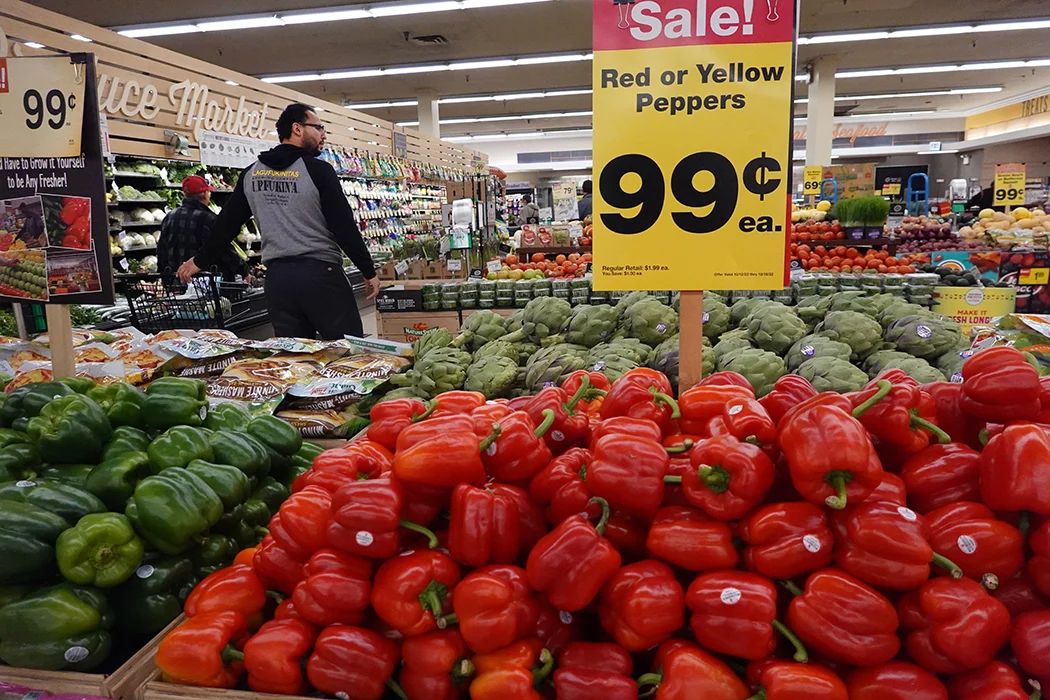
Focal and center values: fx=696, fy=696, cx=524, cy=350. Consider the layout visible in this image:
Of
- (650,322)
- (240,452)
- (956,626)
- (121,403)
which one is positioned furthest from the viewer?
(650,322)

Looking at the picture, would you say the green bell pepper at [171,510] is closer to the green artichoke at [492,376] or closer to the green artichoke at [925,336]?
the green artichoke at [492,376]

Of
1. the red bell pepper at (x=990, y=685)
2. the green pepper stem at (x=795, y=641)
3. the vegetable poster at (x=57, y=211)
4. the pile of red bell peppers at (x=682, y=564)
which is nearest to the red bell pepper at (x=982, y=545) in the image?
the pile of red bell peppers at (x=682, y=564)

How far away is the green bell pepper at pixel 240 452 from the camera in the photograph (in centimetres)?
164

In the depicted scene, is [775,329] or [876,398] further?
[775,329]

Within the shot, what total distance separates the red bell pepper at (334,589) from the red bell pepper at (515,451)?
0.91ft

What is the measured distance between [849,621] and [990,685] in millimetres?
202

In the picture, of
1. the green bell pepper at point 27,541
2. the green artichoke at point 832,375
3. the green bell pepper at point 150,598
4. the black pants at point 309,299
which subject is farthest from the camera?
the black pants at point 309,299

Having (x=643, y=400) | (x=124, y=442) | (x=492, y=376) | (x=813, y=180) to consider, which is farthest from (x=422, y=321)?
(x=813, y=180)

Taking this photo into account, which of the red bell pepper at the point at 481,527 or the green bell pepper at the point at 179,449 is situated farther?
the green bell pepper at the point at 179,449

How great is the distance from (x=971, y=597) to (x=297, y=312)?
3.84 meters

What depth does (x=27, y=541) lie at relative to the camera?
1.30 m

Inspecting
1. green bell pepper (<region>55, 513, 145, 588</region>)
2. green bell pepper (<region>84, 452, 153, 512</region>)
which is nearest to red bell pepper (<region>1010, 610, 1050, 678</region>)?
green bell pepper (<region>55, 513, 145, 588</region>)

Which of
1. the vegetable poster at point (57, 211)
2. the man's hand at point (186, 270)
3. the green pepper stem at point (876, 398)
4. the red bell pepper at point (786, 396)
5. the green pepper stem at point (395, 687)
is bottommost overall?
the green pepper stem at point (395, 687)

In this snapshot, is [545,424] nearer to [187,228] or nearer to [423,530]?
[423,530]
